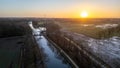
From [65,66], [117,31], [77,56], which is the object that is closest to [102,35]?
[117,31]

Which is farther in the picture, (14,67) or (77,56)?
(77,56)

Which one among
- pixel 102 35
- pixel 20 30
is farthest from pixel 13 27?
pixel 102 35

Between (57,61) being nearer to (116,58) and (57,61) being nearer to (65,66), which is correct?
(65,66)

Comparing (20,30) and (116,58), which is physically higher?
(116,58)

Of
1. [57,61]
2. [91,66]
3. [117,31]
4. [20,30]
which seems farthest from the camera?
[20,30]

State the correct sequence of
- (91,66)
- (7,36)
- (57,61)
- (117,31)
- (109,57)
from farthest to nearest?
(7,36)
(117,31)
(57,61)
(109,57)
(91,66)

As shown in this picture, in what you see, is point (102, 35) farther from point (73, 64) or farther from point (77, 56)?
point (73, 64)

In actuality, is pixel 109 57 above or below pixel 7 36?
above

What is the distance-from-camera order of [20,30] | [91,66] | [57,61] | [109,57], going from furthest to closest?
[20,30], [57,61], [109,57], [91,66]

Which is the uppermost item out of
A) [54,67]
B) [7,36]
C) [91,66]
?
[91,66]
